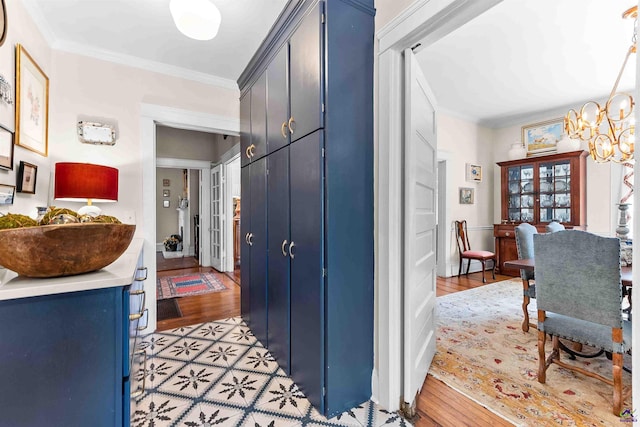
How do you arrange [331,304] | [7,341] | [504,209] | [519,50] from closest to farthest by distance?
[7,341], [331,304], [519,50], [504,209]

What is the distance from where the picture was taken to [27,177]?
1861mm

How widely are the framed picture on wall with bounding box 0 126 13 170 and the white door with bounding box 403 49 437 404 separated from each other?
2.20 meters

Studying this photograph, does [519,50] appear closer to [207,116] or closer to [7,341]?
[207,116]

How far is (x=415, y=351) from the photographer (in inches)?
63.5

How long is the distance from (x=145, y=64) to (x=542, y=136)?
18.1 ft

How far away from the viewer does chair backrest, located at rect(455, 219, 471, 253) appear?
4645 mm

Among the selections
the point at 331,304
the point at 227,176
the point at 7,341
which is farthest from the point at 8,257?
the point at 227,176

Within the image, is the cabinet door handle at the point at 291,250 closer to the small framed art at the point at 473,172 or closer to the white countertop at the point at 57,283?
the white countertop at the point at 57,283

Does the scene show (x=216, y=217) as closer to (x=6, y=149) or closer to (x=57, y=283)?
(x=6, y=149)

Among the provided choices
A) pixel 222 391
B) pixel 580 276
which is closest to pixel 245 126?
pixel 222 391

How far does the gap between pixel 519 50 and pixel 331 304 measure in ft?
10.0

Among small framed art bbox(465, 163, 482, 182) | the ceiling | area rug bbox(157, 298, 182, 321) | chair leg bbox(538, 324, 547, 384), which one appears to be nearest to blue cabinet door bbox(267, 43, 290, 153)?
the ceiling

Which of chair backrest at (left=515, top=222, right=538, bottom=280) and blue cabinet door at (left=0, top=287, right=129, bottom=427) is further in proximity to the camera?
chair backrest at (left=515, top=222, right=538, bottom=280)

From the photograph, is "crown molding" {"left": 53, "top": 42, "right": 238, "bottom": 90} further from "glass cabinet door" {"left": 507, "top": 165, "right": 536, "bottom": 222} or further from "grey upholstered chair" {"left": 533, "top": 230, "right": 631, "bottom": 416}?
"glass cabinet door" {"left": 507, "top": 165, "right": 536, "bottom": 222}
